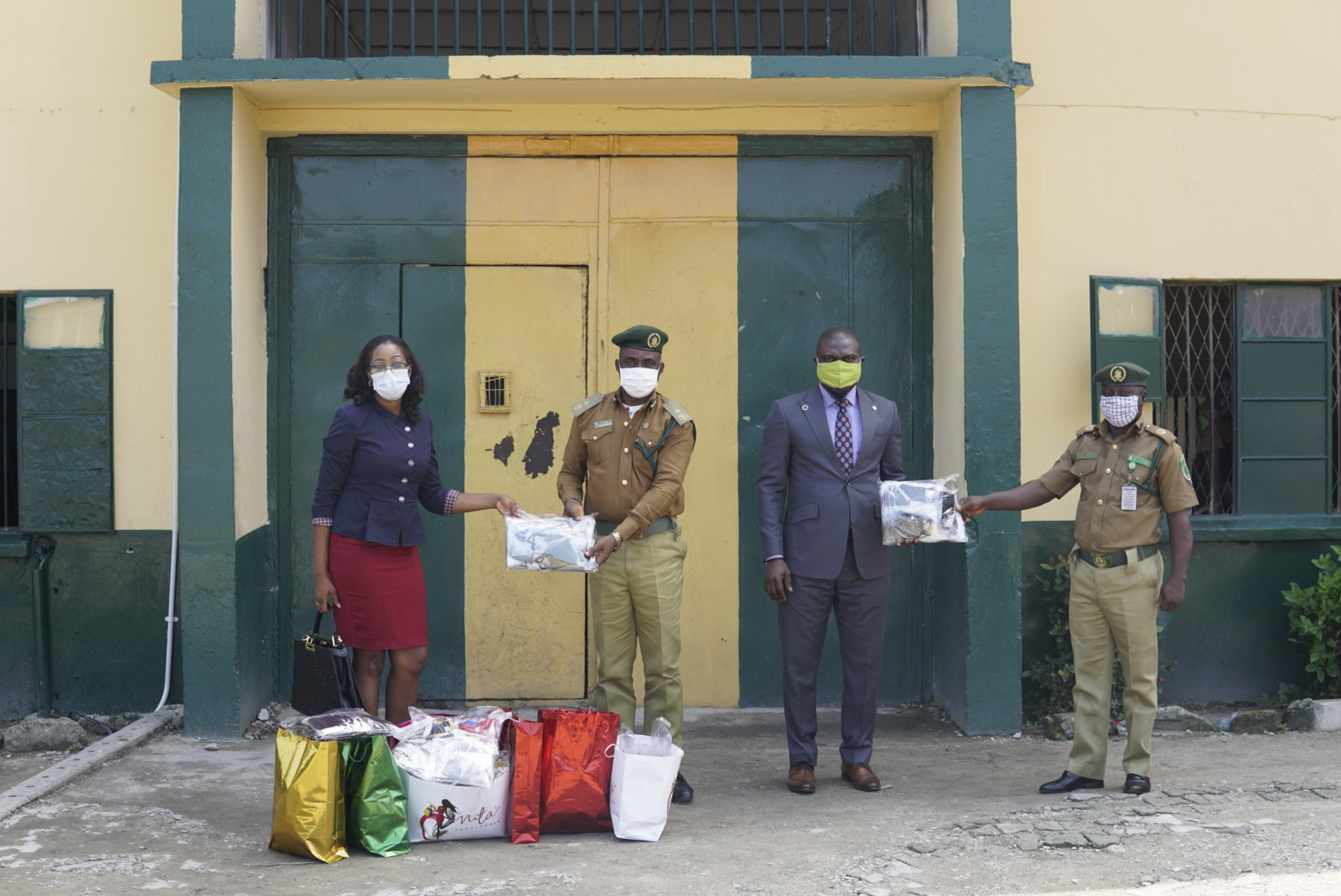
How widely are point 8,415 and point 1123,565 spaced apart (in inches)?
225

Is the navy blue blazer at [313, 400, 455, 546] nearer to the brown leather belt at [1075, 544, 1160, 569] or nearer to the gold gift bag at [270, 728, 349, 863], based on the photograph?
the gold gift bag at [270, 728, 349, 863]

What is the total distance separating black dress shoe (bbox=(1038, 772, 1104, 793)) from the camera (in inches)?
208

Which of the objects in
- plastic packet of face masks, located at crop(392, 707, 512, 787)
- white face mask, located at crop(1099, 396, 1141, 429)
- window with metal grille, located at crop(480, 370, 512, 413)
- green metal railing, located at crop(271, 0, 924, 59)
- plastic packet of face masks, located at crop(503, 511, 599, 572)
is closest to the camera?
plastic packet of face masks, located at crop(392, 707, 512, 787)

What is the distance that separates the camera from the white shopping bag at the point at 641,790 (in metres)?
4.64

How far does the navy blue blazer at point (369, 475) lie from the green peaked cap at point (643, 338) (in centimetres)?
99

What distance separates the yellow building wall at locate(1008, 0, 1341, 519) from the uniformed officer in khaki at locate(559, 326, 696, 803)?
93.2 inches

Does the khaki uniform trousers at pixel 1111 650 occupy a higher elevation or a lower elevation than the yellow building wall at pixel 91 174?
lower

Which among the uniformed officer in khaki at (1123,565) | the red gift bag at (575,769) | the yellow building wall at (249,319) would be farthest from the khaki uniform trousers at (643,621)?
the yellow building wall at (249,319)

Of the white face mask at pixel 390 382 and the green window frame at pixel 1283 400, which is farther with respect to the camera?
the green window frame at pixel 1283 400

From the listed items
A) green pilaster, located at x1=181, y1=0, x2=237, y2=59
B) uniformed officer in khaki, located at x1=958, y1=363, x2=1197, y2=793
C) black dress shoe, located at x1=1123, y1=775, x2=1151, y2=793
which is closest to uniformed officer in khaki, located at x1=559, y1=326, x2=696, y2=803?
uniformed officer in khaki, located at x1=958, y1=363, x2=1197, y2=793

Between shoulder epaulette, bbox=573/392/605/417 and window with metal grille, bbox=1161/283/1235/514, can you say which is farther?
window with metal grille, bbox=1161/283/1235/514

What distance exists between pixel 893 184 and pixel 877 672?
9.25ft

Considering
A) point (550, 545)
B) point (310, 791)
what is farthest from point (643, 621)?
point (310, 791)

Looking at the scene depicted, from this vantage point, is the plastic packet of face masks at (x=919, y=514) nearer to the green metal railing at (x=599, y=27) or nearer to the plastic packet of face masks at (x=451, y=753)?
the plastic packet of face masks at (x=451, y=753)
